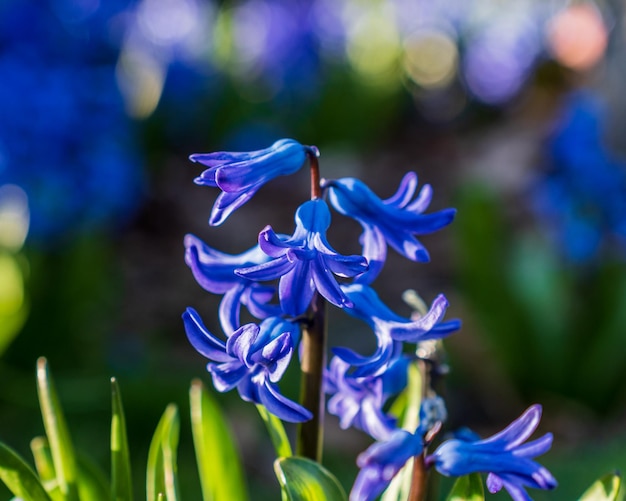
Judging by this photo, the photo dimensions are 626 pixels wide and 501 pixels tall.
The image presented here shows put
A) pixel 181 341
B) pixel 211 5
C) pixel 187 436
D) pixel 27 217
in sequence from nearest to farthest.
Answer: pixel 187 436 → pixel 27 217 → pixel 181 341 → pixel 211 5

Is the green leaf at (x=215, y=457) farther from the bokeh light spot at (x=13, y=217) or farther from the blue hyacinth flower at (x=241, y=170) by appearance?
the bokeh light spot at (x=13, y=217)

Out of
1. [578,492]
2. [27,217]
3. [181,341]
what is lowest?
[181,341]

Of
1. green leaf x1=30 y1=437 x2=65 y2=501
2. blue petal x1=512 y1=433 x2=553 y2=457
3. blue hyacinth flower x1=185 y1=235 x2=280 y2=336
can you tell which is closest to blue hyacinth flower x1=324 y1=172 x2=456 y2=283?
blue hyacinth flower x1=185 y1=235 x2=280 y2=336

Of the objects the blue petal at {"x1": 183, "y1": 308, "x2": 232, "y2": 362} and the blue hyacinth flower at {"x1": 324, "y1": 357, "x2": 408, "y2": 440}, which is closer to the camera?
the blue petal at {"x1": 183, "y1": 308, "x2": 232, "y2": 362}

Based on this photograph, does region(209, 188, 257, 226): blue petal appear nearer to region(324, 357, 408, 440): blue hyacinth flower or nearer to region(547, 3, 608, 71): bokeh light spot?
region(324, 357, 408, 440): blue hyacinth flower

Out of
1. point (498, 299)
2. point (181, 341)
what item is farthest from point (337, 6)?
point (498, 299)

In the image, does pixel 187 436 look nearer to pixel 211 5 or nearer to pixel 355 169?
pixel 355 169
